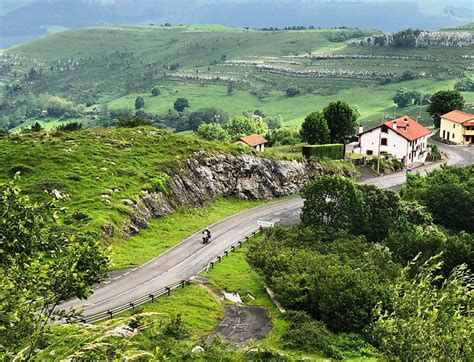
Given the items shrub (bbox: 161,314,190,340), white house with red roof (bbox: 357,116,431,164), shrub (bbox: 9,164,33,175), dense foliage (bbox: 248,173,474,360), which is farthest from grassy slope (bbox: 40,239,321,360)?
white house with red roof (bbox: 357,116,431,164)

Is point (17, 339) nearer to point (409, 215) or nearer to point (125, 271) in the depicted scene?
point (125, 271)

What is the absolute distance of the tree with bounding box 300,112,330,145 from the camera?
353ft

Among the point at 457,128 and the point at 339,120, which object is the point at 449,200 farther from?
the point at 457,128

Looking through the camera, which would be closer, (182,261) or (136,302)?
(136,302)

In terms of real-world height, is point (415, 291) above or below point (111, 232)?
above

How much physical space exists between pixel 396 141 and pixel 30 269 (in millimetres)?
97120

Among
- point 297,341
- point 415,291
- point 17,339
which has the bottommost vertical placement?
point 297,341

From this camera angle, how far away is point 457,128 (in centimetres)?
12900

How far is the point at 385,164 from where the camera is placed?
343 ft

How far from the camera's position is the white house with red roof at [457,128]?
127 meters

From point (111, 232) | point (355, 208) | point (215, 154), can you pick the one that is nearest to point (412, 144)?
point (215, 154)

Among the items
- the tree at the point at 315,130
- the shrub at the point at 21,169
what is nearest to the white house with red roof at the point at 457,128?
the tree at the point at 315,130

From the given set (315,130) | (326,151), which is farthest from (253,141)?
(326,151)

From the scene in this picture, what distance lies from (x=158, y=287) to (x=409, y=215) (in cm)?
2995
